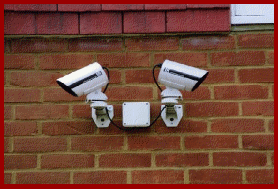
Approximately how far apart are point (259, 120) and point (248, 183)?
0.34 metres

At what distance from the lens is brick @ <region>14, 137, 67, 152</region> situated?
2.42 metres

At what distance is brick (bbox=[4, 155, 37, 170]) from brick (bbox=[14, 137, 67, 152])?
0.04 m

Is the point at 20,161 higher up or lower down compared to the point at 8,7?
lower down

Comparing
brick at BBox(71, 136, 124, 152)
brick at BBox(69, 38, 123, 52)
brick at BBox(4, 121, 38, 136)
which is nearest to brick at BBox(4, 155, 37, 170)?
brick at BBox(4, 121, 38, 136)

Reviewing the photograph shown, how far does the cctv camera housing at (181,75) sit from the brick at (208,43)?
0.30m

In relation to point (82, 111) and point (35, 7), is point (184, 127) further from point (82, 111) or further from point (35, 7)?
point (35, 7)

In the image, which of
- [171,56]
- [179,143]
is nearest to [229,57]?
[171,56]

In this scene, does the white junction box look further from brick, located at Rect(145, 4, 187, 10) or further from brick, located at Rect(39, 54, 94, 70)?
brick, located at Rect(145, 4, 187, 10)

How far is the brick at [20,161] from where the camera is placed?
2420 millimetres

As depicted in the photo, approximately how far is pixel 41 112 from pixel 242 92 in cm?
109

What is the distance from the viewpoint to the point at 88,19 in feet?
7.98

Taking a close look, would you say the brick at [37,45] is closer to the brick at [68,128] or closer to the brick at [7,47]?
the brick at [7,47]

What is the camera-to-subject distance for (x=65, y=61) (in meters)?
2.45

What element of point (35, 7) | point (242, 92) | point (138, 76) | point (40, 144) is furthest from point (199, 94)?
point (35, 7)
